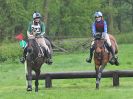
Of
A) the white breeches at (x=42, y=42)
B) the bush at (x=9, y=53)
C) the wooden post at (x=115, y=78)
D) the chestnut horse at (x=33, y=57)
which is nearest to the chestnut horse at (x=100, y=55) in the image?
the wooden post at (x=115, y=78)

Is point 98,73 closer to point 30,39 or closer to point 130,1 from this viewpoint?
point 30,39

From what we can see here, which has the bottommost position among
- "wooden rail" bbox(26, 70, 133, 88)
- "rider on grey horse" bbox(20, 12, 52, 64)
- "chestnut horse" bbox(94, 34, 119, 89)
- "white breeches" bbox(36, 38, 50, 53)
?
"wooden rail" bbox(26, 70, 133, 88)

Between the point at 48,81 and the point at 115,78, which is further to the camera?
the point at 48,81

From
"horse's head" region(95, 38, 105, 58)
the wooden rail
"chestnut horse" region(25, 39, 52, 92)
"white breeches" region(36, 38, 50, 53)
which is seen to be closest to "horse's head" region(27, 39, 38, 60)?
"chestnut horse" region(25, 39, 52, 92)

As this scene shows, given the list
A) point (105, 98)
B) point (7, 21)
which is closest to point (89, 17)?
point (7, 21)

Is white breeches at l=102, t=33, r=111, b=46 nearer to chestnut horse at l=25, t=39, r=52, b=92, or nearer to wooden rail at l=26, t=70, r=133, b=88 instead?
wooden rail at l=26, t=70, r=133, b=88

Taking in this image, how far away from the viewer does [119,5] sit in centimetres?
8781

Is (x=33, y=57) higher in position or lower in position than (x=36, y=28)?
lower

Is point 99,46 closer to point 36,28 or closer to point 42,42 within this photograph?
point 42,42

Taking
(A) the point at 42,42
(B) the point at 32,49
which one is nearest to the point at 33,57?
(B) the point at 32,49

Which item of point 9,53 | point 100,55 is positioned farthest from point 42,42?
point 9,53

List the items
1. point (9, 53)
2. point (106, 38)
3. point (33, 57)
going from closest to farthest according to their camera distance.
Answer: point (33, 57)
point (106, 38)
point (9, 53)

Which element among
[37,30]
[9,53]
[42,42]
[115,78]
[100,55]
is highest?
[37,30]

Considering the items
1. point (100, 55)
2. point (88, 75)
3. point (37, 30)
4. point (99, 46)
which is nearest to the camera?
point (37, 30)
